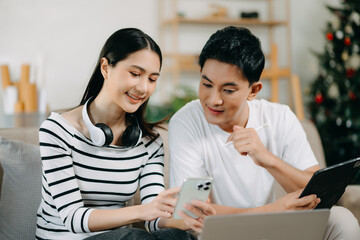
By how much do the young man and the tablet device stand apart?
64 millimetres

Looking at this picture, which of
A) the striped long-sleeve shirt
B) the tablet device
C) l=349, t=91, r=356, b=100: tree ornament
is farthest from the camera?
l=349, t=91, r=356, b=100: tree ornament

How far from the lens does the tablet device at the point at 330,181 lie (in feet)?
3.87

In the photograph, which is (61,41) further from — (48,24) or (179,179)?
(179,179)

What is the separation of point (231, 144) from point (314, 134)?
54 centimetres

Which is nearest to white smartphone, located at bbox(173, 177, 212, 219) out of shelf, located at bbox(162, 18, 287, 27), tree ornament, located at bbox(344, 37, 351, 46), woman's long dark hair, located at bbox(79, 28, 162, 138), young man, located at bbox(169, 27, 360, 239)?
young man, located at bbox(169, 27, 360, 239)

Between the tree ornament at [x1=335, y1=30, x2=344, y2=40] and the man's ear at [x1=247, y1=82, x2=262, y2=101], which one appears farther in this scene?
the tree ornament at [x1=335, y1=30, x2=344, y2=40]

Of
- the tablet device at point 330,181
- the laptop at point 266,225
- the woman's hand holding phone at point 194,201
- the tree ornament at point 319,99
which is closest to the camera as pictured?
the laptop at point 266,225

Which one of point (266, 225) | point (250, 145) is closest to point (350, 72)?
point (250, 145)

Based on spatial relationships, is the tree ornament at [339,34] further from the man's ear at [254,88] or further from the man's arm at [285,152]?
the man's ear at [254,88]

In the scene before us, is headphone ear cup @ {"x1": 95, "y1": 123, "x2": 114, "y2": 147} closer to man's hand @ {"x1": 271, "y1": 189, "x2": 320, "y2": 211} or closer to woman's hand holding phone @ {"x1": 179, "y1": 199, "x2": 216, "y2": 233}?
woman's hand holding phone @ {"x1": 179, "y1": 199, "x2": 216, "y2": 233}

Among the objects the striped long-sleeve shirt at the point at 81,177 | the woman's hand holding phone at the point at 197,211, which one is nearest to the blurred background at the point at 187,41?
the striped long-sleeve shirt at the point at 81,177

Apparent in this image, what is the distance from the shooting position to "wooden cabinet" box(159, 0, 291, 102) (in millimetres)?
4457

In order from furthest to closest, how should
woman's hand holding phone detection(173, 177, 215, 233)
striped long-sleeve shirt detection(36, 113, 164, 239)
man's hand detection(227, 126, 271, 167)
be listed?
man's hand detection(227, 126, 271, 167), striped long-sleeve shirt detection(36, 113, 164, 239), woman's hand holding phone detection(173, 177, 215, 233)

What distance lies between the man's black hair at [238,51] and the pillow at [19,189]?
0.69m
